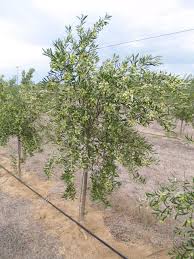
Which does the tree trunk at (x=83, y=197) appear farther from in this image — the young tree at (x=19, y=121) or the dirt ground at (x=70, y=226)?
the young tree at (x=19, y=121)

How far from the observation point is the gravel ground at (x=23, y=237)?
9309 mm

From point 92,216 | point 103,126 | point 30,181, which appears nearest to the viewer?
point 103,126

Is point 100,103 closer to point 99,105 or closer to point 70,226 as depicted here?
point 99,105

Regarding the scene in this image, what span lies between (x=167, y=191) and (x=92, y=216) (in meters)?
6.99

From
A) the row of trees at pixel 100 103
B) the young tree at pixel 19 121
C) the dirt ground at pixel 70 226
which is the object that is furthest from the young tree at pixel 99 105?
the young tree at pixel 19 121

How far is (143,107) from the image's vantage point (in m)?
8.45

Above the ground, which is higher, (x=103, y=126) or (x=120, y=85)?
(x=120, y=85)

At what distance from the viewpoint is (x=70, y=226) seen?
10844 mm

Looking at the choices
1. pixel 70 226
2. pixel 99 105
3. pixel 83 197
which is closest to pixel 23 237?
pixel 70 226

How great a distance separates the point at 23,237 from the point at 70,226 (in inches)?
58.4

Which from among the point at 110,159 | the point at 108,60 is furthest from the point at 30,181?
the point at 108,60

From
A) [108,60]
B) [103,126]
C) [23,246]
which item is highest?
[108,60]

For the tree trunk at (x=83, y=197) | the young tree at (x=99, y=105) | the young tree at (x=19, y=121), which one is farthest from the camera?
the young tree at (x=19, y=121)

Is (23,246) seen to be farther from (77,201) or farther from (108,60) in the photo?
(108,60)
